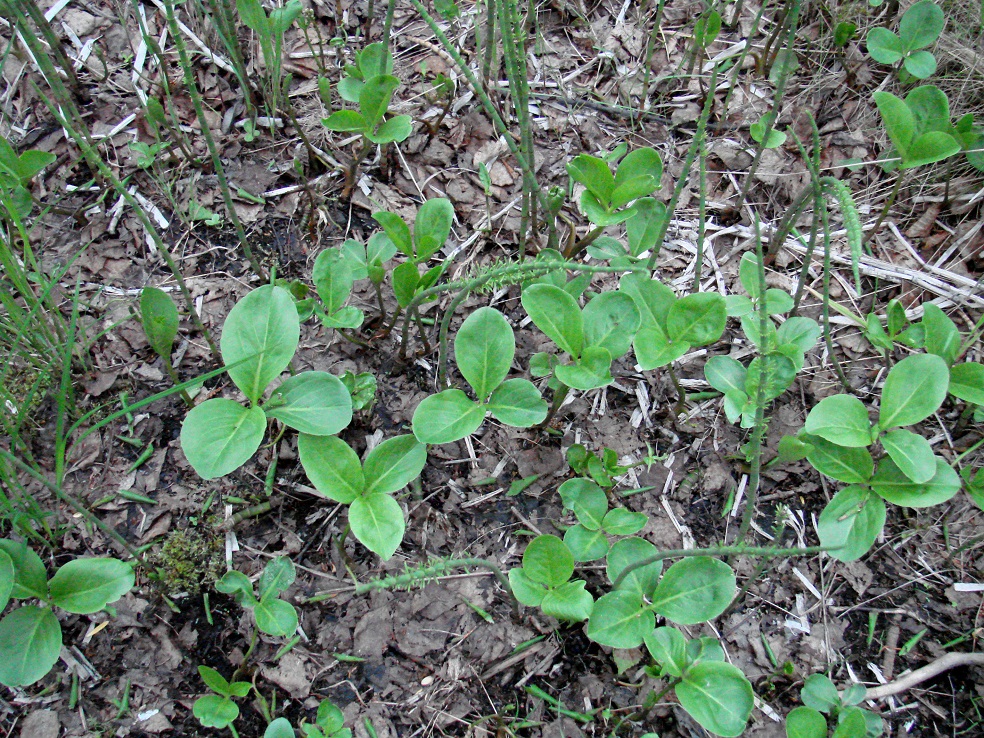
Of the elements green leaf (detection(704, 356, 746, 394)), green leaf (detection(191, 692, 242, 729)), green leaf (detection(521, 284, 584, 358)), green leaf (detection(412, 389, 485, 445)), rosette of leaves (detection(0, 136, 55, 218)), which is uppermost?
rosette of leaves (detection(0, 136, 55, 218))

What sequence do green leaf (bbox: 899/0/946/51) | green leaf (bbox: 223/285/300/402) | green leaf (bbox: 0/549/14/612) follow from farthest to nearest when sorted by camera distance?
green leaf (bbox: 899/0/946/51), green leaf (bbox: 223/285/300/402), green leaf (bbox: 0/549/14/612)

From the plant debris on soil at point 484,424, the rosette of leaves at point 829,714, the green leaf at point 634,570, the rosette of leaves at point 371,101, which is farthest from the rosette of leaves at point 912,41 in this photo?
the rosette of leaves at point 829,714

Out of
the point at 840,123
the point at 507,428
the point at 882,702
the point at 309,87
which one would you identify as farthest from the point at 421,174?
the point at 882,702

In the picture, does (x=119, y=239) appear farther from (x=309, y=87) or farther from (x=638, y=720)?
(x=638, y=720)

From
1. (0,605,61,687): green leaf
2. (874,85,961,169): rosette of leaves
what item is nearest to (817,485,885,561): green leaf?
(874,85,961,169): rosette of leaves

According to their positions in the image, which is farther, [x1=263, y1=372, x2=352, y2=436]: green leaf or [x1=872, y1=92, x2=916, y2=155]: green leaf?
[x1=872, y1=92, x2=916, y2=155]: green leaf

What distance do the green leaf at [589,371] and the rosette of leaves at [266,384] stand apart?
19.4 inches

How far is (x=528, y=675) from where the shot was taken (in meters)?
1.54

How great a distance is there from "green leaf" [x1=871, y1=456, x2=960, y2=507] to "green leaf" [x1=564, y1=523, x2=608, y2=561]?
2.15 ft

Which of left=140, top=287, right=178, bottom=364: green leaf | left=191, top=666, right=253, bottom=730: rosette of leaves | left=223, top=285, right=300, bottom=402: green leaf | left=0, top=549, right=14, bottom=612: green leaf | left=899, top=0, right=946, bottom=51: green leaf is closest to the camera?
left=0, top=549, right=14, bottom=612: green leaf

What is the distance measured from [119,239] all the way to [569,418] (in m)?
1.41

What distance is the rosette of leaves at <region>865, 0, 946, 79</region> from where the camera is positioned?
201cm

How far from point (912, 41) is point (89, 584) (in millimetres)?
2645

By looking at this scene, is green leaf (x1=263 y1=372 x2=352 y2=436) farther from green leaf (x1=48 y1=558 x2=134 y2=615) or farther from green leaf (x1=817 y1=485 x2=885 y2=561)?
green leaf (x1=817 y1=485 x2=885 y2=561)
